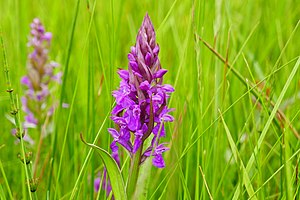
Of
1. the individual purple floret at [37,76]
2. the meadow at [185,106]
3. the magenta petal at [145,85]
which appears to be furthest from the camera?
the individual purple floret at [37,76]

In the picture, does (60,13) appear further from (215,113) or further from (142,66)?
(142,66)

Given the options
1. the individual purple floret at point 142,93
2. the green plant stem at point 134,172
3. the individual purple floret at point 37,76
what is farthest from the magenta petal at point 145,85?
the individual purple floret at point 37,76

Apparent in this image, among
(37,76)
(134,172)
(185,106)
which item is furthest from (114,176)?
(37,76)

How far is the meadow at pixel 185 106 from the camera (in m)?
1.32

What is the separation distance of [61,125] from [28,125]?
0.62 feet

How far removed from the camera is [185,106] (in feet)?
6.28

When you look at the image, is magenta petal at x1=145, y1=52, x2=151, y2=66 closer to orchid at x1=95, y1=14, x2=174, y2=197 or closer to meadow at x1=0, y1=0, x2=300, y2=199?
orchid at x1=95, y1=14, x2=174, y2=197

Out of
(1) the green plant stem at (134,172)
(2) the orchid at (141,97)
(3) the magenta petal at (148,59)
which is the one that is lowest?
(1) the green plant stem at (134,172)

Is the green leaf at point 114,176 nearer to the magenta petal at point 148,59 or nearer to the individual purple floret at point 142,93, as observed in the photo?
the individual purple floret at point 142,93

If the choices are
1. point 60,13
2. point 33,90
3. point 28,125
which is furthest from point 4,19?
point 28,125

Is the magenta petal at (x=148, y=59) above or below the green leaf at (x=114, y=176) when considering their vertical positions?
above

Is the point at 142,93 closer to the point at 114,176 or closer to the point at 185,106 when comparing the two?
the point at 114,176

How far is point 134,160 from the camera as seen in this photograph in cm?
111

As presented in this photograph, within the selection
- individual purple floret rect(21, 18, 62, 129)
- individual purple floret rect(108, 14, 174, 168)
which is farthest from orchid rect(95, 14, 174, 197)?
individual purple floret rect(21, 18, 62, 129)
